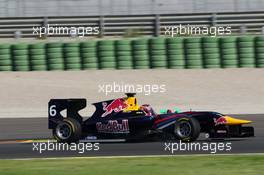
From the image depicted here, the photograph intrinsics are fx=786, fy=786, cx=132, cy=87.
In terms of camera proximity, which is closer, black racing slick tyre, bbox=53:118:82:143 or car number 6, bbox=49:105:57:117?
black racing slick tyre, bbox=53:118:82:143

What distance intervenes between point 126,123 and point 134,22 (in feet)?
49.3

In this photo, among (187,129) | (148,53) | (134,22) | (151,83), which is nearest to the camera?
(187,129)

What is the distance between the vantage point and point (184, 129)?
1418cm

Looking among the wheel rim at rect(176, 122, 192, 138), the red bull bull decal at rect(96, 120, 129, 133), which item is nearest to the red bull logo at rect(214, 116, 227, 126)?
the wheel rim at rect(176, 122, 192, 138)

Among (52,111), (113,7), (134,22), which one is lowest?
(52,111)


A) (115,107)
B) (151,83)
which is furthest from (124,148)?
(151,83)

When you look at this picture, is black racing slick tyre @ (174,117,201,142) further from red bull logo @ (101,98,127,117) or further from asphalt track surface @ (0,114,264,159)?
red bull logo @ (101,98,127,117)

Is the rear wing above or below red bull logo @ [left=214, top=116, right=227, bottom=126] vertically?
above

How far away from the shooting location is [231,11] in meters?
30.2

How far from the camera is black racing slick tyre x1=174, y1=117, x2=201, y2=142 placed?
13984 millimetres

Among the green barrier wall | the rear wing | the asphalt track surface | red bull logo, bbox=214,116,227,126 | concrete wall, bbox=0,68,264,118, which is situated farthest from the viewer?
the green barrier wall

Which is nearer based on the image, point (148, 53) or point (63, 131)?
point (63, 131)

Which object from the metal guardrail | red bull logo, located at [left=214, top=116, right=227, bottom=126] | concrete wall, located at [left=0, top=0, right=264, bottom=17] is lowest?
red bull logo, located at [left=214, top=116, right=227, bottom=126]

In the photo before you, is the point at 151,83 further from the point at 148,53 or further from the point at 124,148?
the point at 124,148
